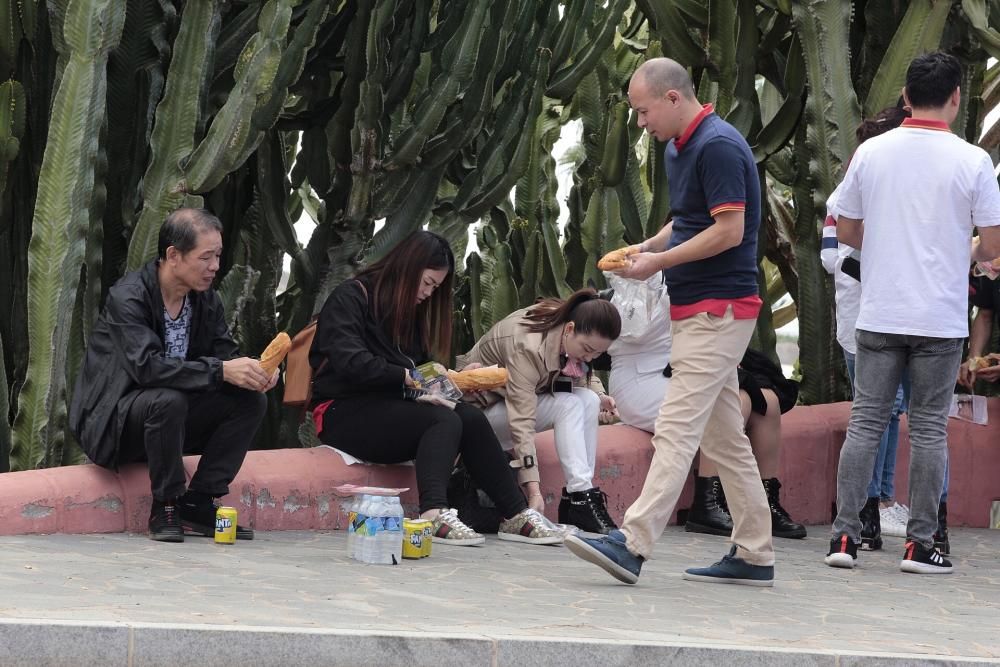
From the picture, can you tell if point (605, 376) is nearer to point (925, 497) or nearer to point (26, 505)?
point (925, 497)

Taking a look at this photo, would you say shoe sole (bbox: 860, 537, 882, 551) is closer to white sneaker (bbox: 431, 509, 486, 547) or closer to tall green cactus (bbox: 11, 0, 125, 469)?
white sneaker (bbox: 431, 509, 486, 547)

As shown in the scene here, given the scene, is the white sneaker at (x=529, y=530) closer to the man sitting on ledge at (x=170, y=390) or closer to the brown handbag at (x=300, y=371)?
the brown handbag at (x=300, y=371)

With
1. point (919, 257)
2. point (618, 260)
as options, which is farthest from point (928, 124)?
point (618, 260)

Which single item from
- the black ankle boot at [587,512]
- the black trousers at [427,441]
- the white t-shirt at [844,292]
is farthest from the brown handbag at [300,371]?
the white t-shirt at [844,292]

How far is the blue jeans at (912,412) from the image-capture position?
571 centimetres

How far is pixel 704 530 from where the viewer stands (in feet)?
23.3

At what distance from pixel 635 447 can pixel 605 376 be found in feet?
5.89

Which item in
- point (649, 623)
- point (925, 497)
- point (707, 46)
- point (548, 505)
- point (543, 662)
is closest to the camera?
point (543, 662)

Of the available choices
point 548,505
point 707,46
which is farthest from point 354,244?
point 707,46

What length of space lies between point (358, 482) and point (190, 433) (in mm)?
788

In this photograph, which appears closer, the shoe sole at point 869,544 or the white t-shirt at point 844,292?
the white t-shirt at point 844,292

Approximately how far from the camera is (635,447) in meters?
7.23

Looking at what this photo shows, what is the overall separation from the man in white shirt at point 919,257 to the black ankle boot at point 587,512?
118cm

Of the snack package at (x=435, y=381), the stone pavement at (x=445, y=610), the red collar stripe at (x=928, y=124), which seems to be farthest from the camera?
the snack package at (x=435, y=381)
